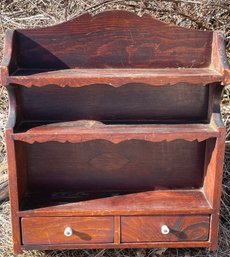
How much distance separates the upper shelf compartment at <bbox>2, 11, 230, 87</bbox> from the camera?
4.55 ft

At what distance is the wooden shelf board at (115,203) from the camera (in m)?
1.40

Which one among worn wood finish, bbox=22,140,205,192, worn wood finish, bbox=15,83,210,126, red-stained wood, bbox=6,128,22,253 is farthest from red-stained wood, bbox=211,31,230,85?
red-stained wood, bbox=6,128,22,253

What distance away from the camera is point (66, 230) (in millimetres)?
1415

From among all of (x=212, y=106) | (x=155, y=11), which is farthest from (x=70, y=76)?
(x=155, y=11)

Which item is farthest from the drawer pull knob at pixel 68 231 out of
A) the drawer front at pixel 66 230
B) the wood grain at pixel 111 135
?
the wood grain at pixel 111 135

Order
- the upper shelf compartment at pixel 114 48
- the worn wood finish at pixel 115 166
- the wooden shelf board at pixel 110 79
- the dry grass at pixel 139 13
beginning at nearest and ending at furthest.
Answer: the wooden shelf board at pixel 110 79 < the upper shelf compartment at pixel 114 48 < the worn wood finish at pixel 115 166 < the dry grass at pixel 139 13

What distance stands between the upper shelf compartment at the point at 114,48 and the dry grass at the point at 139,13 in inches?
20.8

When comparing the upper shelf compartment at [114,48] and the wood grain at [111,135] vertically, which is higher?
the upper shelf compartment at [114,48]

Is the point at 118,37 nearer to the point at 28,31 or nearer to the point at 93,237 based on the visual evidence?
the point at 28,31

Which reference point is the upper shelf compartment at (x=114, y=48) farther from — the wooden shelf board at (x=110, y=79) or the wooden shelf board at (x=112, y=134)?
the wooden shelf board at (x=112, y=134)

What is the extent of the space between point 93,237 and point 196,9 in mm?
1183

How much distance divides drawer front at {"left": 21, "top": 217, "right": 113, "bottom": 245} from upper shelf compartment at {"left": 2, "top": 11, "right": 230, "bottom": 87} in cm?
49

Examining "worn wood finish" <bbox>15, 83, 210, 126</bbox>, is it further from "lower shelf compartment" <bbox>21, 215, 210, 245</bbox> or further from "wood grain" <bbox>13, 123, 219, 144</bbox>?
"lower shelf compartment" <bbox>21, 215, 210, 245</bbox>

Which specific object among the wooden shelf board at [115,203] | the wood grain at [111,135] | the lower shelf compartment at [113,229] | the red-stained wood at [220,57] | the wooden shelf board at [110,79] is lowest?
the lower shelf compartment at [113,229]
